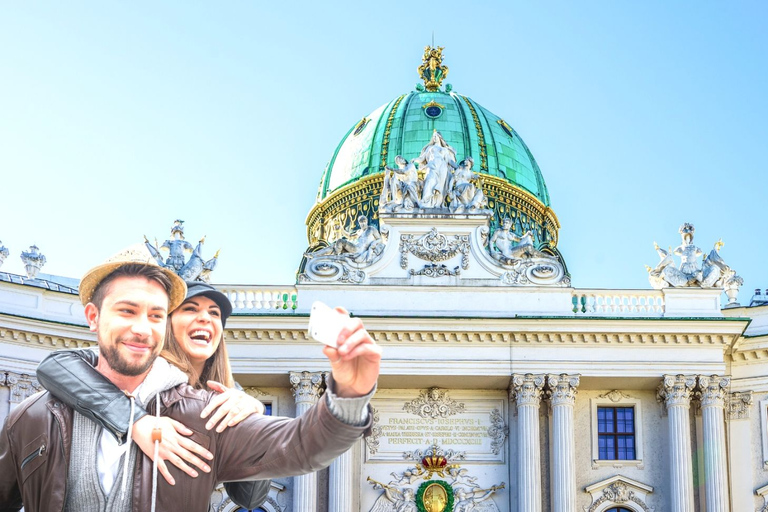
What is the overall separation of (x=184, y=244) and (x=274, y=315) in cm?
325

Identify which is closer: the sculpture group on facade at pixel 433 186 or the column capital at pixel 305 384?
the column capital at pixel 305 384

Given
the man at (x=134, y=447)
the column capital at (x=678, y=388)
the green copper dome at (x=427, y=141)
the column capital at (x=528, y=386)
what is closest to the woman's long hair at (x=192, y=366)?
the man at (x=134, y=447)

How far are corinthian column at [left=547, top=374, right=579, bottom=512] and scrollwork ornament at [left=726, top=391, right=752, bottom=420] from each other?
404 centimetres

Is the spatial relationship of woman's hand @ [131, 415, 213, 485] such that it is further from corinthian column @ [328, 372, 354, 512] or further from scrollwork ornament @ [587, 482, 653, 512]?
scrollwork ornament @ [587, 482, 653, 512]

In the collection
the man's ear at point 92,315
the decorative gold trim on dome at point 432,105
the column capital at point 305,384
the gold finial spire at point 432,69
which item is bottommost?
the man's ear at point 92,315

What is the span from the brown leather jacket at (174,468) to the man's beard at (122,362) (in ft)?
0.63

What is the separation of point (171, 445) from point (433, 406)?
87.8ft

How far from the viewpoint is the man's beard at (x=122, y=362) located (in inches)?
258

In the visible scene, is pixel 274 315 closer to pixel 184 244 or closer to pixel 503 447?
pixel 184 244

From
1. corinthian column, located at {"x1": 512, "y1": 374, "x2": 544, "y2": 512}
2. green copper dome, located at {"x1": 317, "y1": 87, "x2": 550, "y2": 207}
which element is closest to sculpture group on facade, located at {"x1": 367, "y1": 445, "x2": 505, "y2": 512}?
corinthian column, located at {"x1": 512, "y1": 374, "x2": 544, "y2": 512}

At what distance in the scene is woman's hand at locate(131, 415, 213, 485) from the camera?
20.9 ft

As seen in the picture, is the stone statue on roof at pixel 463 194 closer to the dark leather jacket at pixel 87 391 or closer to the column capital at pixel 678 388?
the column capital at pixel 678 388

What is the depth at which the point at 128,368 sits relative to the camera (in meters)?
6.56

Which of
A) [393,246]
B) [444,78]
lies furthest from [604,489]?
[444,78]
